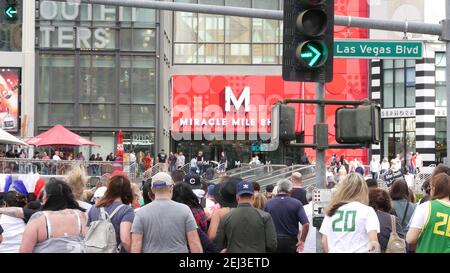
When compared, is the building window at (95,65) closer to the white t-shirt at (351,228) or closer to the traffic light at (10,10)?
the traffic light at (10,10)

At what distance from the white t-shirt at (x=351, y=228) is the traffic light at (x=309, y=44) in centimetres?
227

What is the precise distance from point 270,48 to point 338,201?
53723 mm

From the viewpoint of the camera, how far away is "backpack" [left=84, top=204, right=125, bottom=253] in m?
8.09

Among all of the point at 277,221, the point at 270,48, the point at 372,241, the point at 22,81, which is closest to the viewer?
the point at 372,241

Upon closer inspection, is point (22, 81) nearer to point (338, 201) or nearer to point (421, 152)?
point (421, 152)

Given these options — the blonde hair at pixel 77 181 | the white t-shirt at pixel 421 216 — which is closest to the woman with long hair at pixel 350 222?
the white t-shirt at pixel 421 216

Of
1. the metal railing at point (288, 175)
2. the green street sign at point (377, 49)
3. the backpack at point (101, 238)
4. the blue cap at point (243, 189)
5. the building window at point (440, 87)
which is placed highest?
the building window at point (440, 87)

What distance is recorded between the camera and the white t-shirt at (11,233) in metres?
9.77

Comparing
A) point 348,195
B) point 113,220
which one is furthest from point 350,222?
point 113,220

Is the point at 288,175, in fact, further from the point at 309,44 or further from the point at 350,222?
the point at 350,222

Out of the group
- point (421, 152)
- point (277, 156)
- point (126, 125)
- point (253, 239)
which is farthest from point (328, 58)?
point (277, 156)

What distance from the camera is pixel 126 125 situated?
52.8m

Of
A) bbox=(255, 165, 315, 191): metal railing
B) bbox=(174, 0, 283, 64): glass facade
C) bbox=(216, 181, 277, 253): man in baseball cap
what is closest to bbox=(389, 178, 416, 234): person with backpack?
bbox=(216, 181, 277, 253): man in baseball cap

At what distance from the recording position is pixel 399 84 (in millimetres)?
59469
